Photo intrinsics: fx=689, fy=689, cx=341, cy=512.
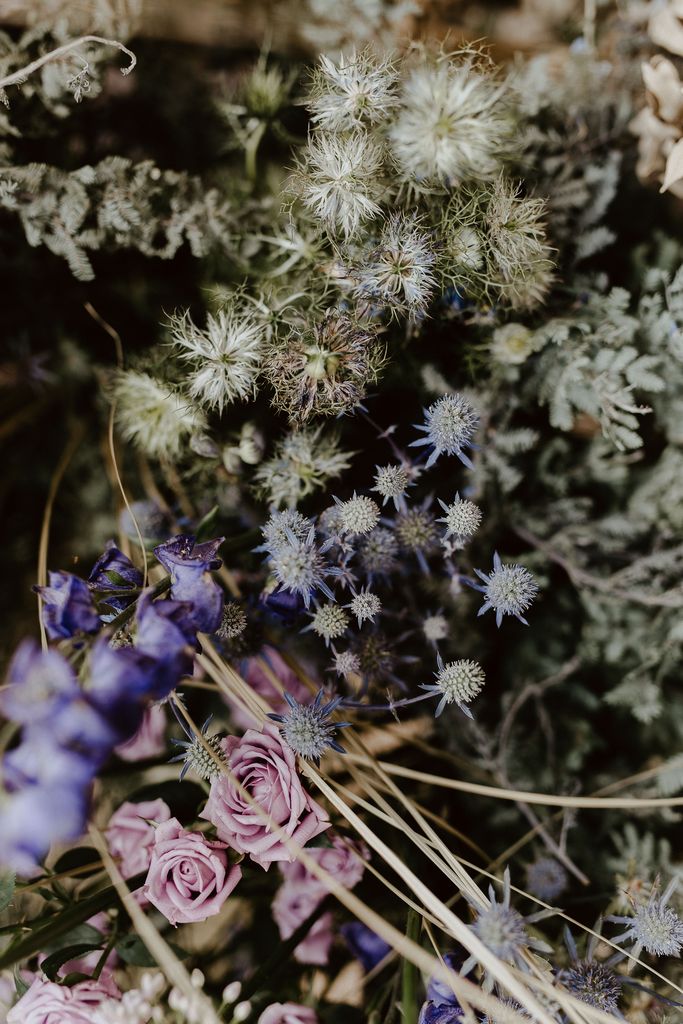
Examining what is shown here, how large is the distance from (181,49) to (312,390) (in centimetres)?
62

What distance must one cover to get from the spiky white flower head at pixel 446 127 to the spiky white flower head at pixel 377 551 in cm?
37

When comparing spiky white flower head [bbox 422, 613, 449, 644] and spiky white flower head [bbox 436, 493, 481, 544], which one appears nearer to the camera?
spiky white flower head [bbox 436, 493, 481, 544]

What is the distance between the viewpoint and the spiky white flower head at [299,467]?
2.56 feet

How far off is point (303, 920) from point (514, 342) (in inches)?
30.1

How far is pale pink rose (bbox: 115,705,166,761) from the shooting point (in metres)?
0.91

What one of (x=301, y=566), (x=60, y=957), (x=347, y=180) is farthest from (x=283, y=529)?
(x=60, y=957)

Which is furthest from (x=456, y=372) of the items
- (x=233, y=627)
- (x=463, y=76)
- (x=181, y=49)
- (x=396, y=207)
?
(x=181, y=49)

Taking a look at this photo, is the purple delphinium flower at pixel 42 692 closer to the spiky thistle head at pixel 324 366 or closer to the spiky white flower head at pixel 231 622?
the spiky white flower head at pixel 231 622

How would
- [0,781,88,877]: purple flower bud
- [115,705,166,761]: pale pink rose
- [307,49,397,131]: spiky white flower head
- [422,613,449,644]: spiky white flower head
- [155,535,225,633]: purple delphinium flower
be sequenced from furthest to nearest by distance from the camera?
[115,705,166,761]: pale pink rose → [422,613,449,644]: spiky white flower head → [307,49,397,131]: spiky white flower head → [155,535,225,633]: purple delphinium flower → [0,781,88,877]: purple flower bud

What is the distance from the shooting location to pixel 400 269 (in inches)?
28.1

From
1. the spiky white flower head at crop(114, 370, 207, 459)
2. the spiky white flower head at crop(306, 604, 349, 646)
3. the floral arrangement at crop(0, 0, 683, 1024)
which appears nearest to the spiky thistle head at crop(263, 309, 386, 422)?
the floral arrangement at crop(0, 0, 683, 1024)

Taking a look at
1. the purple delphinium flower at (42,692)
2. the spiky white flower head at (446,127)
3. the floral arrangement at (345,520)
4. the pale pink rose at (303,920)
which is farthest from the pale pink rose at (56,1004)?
the spiky white flower head at (446,127)

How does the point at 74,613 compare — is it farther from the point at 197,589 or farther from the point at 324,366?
the point at 324,366

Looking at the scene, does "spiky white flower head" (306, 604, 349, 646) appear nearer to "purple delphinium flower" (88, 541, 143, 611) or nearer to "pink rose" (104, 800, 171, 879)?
"purple delphinium flower" (88, 541, 143, 611)
